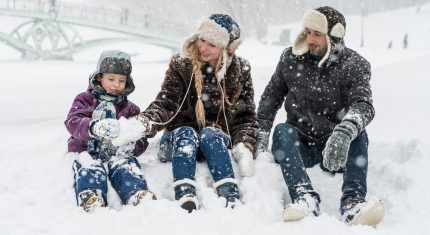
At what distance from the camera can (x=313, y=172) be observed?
12.2 feet

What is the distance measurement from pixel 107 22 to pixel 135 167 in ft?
82.6

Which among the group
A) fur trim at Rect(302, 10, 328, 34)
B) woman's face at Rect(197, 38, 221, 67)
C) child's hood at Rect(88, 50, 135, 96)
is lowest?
child's hood at Rect(88, 50, 135, 96)

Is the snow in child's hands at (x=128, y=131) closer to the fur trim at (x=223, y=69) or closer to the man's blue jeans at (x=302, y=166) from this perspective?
the fur trim at (x=223, y=69)

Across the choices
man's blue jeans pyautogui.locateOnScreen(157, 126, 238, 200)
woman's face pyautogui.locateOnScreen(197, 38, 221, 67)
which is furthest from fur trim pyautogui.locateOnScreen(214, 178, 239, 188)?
woman's face pyautogui.locateOnScreen(197, 38, 221, 67)

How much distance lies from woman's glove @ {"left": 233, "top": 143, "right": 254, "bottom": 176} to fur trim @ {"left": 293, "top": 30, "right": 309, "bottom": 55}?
90 centimetres

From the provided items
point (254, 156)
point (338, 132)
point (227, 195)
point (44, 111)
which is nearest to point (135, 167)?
point (227, 195)

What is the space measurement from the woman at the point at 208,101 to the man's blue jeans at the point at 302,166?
326 millimetres

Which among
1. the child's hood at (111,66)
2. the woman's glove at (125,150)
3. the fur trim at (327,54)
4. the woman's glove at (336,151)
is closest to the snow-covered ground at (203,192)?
the woman's glove at (125,150)

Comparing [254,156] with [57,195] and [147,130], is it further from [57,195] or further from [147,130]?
[57,195]

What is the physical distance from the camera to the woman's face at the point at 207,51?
348 cm

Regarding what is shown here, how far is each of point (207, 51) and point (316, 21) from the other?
876mm

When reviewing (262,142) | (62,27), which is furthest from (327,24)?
(62,27)

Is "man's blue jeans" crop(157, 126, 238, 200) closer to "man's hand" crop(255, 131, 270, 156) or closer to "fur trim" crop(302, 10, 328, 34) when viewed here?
"man's hand" crop(255, 131, 270, 156)

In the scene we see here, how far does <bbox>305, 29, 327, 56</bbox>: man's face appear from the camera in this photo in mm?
3508
